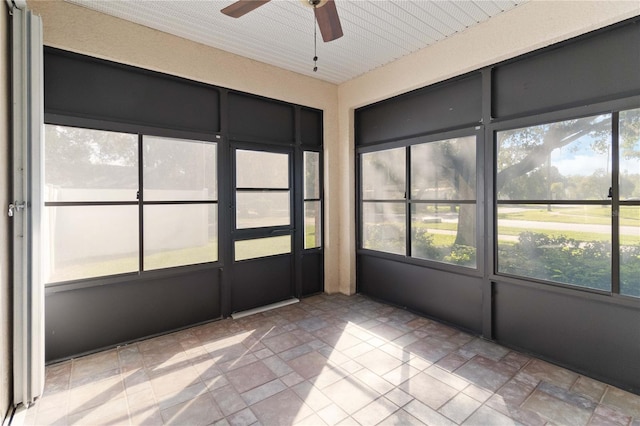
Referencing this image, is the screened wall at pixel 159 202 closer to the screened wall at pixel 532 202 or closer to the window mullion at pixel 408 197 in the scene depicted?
the window mullion at pixel 408 197

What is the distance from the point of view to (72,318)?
2.81m

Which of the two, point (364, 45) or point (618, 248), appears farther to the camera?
point (364, 45)

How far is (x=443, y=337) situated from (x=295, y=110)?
10.9 ft

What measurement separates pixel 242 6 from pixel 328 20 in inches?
22.6

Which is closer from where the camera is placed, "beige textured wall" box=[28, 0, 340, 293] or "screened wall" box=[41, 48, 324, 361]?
"beige textured wall" box=[28, 0, 340, 293]

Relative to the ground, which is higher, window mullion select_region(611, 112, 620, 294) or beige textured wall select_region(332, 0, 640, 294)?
beige textured wall select_region(332, 0, 640, 294)

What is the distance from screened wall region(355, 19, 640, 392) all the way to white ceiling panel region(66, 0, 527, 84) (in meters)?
0.57

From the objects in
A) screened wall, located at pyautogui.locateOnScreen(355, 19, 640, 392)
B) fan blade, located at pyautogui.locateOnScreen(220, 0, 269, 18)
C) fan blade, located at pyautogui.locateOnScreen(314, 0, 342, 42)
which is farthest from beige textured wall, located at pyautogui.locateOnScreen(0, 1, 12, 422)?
screened wall, located at pyautogui.locateOnScreen(355, 19, 640, 392)

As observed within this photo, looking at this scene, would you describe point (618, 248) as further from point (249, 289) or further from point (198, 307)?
point (198, 307)

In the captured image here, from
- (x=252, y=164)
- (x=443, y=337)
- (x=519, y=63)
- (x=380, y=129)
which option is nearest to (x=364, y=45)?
(x=380, y=129)

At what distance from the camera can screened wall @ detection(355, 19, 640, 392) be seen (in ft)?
7.73

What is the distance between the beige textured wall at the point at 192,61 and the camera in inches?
105

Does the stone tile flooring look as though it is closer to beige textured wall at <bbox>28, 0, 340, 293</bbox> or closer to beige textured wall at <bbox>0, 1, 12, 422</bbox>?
beige textured wall at <bbox>0, 1, 12, 422</bbox>

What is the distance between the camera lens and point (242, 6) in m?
2.01
